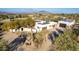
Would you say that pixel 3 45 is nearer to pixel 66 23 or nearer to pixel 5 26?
pixel 5 26

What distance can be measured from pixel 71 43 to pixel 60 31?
17 cm

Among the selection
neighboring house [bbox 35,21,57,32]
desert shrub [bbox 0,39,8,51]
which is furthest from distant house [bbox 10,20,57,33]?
desert shrub [bbox 0,39,8,51]

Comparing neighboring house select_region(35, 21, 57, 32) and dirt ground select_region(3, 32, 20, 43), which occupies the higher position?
neighboring house select_region(35, 21, 57, 32)

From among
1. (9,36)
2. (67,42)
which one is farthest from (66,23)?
(9,36)

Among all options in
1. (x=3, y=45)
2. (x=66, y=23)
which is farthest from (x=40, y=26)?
(x=3, y=45)

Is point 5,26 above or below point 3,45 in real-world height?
above

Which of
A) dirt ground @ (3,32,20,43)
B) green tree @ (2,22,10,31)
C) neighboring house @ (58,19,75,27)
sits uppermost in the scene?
neighboring house @ (58,19,75,27)

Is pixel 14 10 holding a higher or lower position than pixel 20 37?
higher

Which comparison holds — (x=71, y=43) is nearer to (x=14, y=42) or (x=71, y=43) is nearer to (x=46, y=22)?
(x=46, y=22)

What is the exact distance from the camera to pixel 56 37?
1.82 m

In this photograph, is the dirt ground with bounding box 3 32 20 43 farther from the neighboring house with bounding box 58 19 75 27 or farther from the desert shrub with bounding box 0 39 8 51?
the neighboring house with bounding box 58 19 75 27

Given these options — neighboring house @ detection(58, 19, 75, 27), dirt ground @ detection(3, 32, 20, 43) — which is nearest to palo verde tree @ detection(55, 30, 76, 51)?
neighboring house @ detection(58, 19, 75, 27)
